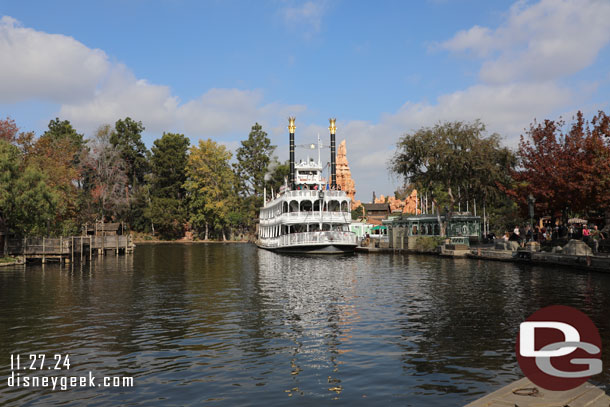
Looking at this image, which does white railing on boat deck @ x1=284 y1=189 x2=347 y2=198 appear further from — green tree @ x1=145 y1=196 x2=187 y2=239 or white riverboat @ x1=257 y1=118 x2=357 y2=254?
green tree @ x1=145 y1=196 x2=187 y2=239

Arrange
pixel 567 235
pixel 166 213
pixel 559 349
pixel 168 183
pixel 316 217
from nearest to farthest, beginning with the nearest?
1. pixel 559 349
2. pixel 567 235
3. pixel 316 217
4. pixel 166 213
5. pixel 168 183

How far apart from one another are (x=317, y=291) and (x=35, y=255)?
28636 millimetres

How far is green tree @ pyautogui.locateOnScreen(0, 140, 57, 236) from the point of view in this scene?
123 feet

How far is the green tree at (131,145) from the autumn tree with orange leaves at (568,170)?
78.6 m

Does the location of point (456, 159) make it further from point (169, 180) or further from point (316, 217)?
point (169, 180)

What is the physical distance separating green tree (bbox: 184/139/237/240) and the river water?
71.1 meters

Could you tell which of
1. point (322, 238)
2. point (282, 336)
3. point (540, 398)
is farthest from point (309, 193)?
point (540, 398)

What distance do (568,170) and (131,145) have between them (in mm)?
86271

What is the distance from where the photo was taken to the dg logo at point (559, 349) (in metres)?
10.1

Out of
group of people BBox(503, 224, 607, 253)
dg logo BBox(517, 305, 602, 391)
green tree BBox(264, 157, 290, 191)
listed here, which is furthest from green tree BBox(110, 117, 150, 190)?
dg logo BBox(517, 305, 602, 391)

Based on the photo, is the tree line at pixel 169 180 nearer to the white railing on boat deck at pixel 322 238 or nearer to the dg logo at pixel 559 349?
the white railing on boat deck at pixel 322 238

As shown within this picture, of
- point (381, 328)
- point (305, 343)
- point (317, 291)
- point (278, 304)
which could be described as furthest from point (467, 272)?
point (305, 343)

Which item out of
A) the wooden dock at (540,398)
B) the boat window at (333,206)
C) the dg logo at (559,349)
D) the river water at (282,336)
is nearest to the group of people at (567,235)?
the river water at (282,336)

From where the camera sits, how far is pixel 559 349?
1232 cm
